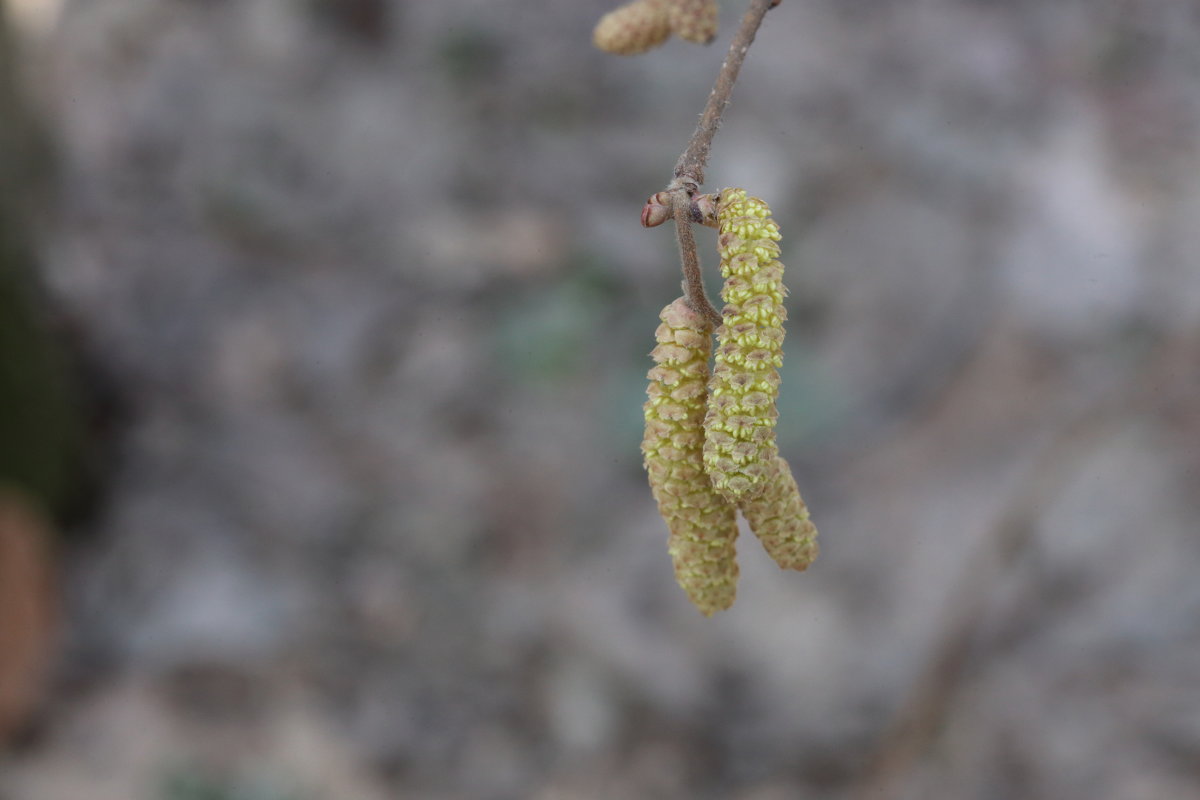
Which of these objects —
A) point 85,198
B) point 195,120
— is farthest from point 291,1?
point 85,198

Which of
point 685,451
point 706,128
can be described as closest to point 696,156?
point 706,128

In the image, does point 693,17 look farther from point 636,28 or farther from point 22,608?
point 22,608

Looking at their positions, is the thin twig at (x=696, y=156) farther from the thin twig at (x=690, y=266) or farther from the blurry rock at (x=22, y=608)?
the blurry rock at (x=22, y=608)

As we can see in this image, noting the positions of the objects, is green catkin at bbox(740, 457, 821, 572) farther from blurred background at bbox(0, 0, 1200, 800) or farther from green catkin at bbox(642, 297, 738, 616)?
blurred background at bbox(0, 0, 1200, 800)

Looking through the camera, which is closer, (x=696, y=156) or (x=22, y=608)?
(x=696, y=156)

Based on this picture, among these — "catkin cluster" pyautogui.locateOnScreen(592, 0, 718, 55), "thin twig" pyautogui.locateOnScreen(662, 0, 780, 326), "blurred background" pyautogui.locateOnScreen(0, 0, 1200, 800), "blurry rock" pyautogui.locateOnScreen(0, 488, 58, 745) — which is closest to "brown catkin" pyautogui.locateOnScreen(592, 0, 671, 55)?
"catkin cluster" pyautogui.locateOnScreen(592, 0, 718, 55)

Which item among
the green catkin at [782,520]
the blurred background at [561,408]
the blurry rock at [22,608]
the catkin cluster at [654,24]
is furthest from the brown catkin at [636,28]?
the blurry rock at [22,608]
